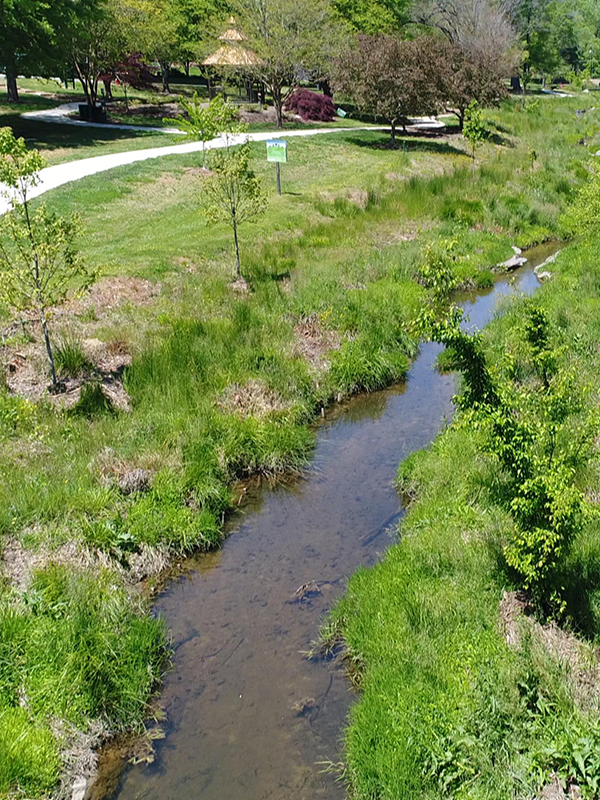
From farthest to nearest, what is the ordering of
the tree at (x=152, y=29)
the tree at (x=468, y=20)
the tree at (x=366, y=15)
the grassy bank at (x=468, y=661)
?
the tree at (x=468, y=20) < the tree at (x=366, y=15) < the tree at (x=152, y=29) < the grassy bank at (x=468, y=661)

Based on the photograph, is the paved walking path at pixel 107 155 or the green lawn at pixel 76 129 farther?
the green lawn at pixel 76 129

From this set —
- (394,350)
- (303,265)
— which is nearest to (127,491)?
(394,350)

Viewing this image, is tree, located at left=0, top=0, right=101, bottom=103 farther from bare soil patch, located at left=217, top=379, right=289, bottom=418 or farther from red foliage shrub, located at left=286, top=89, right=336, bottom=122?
bare soil patch, located at left=217, top=379, right=289, bottom=418

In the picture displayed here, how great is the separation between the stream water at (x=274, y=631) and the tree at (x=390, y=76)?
25593mm

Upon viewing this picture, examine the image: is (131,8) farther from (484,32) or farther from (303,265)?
(303,265)

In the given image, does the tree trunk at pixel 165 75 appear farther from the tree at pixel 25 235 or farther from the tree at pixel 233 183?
the tree at pixel 25 235

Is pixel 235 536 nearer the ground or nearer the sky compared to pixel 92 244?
nearer the ground

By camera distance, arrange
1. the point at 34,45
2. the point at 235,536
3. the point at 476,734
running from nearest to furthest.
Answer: the point at 476,734 < the point at 235,536 < the point at 34,45

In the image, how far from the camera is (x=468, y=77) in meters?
34.5

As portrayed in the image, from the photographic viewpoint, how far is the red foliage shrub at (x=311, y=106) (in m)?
42.7

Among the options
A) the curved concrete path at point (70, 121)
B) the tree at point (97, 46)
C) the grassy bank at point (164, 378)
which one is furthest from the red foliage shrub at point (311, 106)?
the grassy bank at point (164, 378)

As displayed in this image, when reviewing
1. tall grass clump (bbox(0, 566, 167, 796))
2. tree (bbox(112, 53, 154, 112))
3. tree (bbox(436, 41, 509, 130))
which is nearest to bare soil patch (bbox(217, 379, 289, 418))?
tall grass clump (bbox(0, 566, 167, 796))

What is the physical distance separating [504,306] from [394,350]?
3114 millimetres

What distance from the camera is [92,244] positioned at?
1714 centimetres
